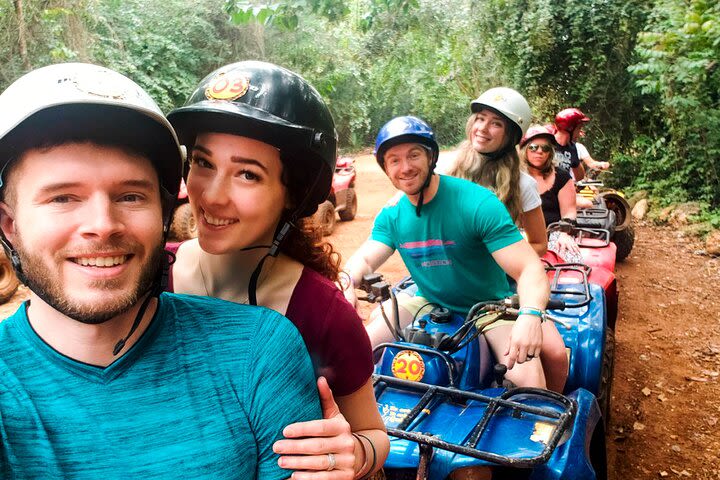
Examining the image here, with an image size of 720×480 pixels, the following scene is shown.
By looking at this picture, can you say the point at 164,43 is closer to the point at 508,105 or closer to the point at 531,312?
the point at 508,105

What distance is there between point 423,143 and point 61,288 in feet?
7.52

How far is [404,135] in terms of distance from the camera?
3.15 metres

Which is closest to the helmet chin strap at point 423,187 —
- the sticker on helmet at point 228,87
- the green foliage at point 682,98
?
the sticker on helmet at point 228,87

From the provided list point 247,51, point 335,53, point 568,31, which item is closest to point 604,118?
point 568,31

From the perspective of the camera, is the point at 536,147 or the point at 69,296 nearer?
the point at 69,296

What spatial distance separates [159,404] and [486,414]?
1526 mm

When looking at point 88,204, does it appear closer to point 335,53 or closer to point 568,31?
point 568,31

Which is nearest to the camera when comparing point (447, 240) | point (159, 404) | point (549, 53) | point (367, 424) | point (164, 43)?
point (159, 404)

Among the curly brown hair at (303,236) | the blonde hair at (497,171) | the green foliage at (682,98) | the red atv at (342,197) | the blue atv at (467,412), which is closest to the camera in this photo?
the curly brown hair at (303,236)

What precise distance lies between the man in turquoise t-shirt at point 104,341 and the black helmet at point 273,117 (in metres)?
0.34

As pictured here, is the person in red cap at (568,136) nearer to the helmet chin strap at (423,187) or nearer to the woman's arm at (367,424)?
the helmet chin strap at (423,187)

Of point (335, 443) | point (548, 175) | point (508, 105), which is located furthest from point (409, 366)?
point (548, 175)

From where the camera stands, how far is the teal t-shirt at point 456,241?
316 cm

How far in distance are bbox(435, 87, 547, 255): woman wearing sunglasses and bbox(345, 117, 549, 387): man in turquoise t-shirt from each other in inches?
30.7
